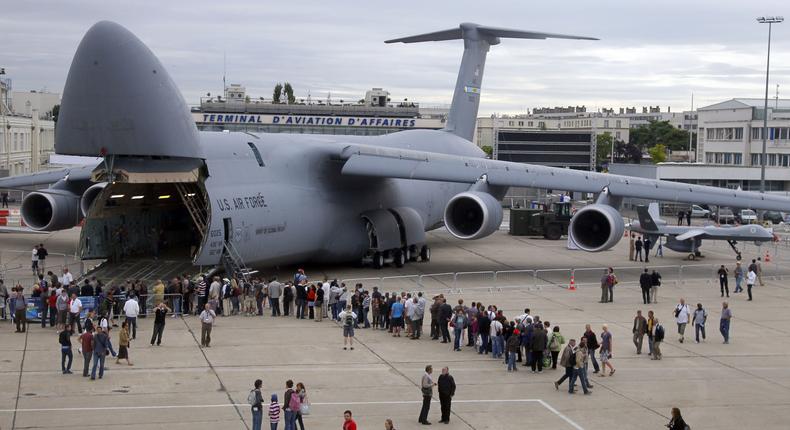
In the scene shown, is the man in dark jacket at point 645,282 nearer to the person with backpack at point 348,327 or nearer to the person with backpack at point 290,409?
the person with backpack at point 348,327

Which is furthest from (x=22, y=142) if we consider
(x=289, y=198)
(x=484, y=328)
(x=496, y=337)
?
(x=496, y=337)

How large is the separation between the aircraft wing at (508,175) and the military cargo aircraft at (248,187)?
0.04 m

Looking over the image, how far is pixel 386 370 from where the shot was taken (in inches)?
716

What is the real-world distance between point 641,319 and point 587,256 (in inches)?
714

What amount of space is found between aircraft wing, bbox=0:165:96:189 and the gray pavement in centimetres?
1397

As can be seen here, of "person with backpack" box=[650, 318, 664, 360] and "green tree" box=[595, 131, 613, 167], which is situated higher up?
"green tree" box=[595, 131, 613, 167]

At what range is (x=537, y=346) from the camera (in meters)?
18.1

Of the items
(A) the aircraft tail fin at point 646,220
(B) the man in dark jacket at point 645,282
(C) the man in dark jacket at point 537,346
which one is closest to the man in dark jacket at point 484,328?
(C) the man in dark jacket at point 537,346

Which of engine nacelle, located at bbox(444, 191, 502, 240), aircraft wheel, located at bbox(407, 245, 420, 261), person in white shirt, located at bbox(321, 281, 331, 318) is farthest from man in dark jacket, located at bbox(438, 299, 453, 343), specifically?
aircraft wheel, located at bbox(407, 245, 420, 261)

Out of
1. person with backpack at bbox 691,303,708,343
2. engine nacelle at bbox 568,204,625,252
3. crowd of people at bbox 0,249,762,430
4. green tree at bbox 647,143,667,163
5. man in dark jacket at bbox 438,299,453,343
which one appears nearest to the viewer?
crowd of people at bbox 0,249,762,430

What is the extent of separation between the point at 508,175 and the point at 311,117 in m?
43.3

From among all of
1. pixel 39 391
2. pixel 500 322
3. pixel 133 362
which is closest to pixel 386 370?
pixel 500 322

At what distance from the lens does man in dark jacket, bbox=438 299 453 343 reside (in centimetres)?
2066

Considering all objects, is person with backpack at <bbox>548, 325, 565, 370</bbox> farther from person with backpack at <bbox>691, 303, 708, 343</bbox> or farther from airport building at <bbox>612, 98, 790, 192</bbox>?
airport building at <bbox>612, 98, 790, 192</bbox>
